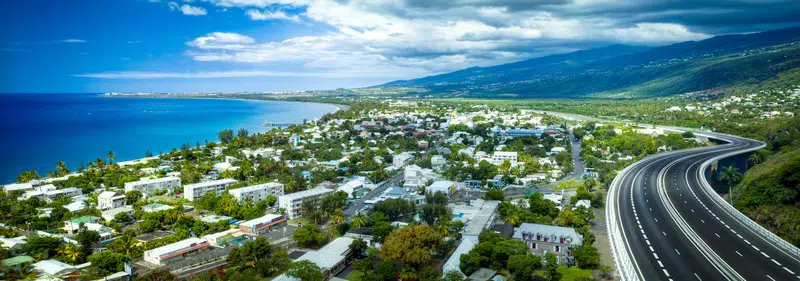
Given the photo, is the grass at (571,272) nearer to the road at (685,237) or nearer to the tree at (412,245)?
the road at (685,237)

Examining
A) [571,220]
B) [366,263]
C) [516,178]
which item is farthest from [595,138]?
[366,263]

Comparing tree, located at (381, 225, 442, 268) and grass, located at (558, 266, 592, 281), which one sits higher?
tree, located at (381, 225, 442, 268)

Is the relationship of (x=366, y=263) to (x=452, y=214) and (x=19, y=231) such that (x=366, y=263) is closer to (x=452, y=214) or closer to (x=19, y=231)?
(x=452, y=214)

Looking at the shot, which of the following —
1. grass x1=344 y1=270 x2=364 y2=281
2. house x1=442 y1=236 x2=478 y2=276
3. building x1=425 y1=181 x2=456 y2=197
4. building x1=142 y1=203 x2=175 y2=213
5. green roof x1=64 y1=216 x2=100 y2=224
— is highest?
house x1=442 y1=236 x2=478 y2=276

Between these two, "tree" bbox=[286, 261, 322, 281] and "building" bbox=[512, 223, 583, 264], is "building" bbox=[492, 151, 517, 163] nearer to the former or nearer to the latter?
"building" bbox=[512, 223, 583, 264]

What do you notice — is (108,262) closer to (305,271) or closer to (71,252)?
(71,252)

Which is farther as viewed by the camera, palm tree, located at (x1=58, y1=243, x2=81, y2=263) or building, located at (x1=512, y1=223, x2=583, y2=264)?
palm tree, located at (x1=58, y1=243, x2=81, y2=263)

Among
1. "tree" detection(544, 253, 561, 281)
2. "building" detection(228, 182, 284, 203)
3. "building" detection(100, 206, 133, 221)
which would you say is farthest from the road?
"building" detection(100, 206, 133, 221)
